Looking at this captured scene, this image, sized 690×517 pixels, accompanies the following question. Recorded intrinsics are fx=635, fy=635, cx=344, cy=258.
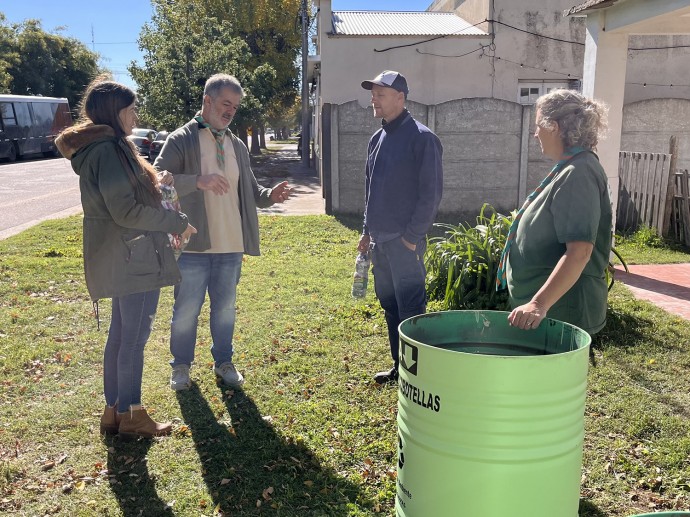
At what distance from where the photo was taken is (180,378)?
4.41 metres

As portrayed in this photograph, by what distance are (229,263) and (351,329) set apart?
1.76 m

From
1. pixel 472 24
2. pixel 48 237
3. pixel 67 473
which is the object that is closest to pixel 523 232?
pixel 67 473

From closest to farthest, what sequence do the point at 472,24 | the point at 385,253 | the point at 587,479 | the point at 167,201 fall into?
the point at 587,479 → the point at 167,201 → the point at 385,253 → the point at 472,24

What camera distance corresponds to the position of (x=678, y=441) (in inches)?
144

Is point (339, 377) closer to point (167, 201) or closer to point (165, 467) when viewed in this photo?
point (165, 467)

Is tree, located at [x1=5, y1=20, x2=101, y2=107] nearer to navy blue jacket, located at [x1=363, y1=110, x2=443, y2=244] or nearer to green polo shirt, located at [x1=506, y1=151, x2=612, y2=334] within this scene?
navy blue jacket, located at [x1=363, y1=110, x2=443, y2=244]

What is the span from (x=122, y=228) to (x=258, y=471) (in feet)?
4.93

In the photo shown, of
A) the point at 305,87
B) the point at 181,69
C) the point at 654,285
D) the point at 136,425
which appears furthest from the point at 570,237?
the point at 305,87

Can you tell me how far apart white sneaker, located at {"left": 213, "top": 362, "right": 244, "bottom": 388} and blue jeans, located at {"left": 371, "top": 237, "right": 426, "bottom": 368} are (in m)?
1.19

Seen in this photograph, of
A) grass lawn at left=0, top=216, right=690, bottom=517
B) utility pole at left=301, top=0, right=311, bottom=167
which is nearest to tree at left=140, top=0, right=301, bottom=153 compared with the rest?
utility pole at left=301, top=0, right=311, bottom=167

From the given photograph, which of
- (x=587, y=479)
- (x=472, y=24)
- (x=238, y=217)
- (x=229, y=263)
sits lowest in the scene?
(x=587, y=479)

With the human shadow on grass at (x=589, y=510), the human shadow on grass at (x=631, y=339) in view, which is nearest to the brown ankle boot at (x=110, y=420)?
the human shadow on grass at (x=589, y=510)

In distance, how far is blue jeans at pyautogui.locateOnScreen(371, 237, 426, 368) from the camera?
4.15 metres

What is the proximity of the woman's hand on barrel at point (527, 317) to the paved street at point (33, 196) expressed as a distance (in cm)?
1067
